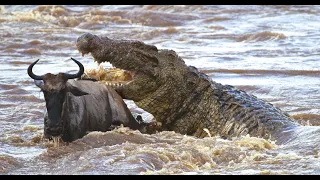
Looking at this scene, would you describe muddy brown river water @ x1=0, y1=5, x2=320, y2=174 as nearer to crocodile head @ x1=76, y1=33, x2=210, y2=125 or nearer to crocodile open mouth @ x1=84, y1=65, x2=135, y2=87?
crocodile head @ x1=76, y1=33, x2=210, y2=125

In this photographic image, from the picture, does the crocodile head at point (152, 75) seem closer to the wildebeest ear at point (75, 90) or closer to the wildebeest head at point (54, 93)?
the wildebeest ear at point (75, 90)

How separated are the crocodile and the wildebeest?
0.25 meters

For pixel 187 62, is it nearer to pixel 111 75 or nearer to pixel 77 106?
pixel 111 75

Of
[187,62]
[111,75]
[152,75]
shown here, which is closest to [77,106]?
[111,75]

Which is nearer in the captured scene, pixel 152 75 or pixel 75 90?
pixel 75 90

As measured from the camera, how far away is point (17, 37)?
882 inches

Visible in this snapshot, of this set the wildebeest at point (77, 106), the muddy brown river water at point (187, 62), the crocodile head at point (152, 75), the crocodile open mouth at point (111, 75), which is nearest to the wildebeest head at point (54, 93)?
the wildebeest at point (77, 106)

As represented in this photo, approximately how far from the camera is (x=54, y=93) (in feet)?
28.8

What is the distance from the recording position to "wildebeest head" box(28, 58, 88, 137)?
344 inches

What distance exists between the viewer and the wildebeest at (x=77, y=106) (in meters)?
8.79

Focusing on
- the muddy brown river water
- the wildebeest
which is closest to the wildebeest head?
the wildebeest

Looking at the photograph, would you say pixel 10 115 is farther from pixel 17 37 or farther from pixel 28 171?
pixel 17 37

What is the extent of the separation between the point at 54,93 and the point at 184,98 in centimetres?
205

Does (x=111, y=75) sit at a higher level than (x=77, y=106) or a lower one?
higher
